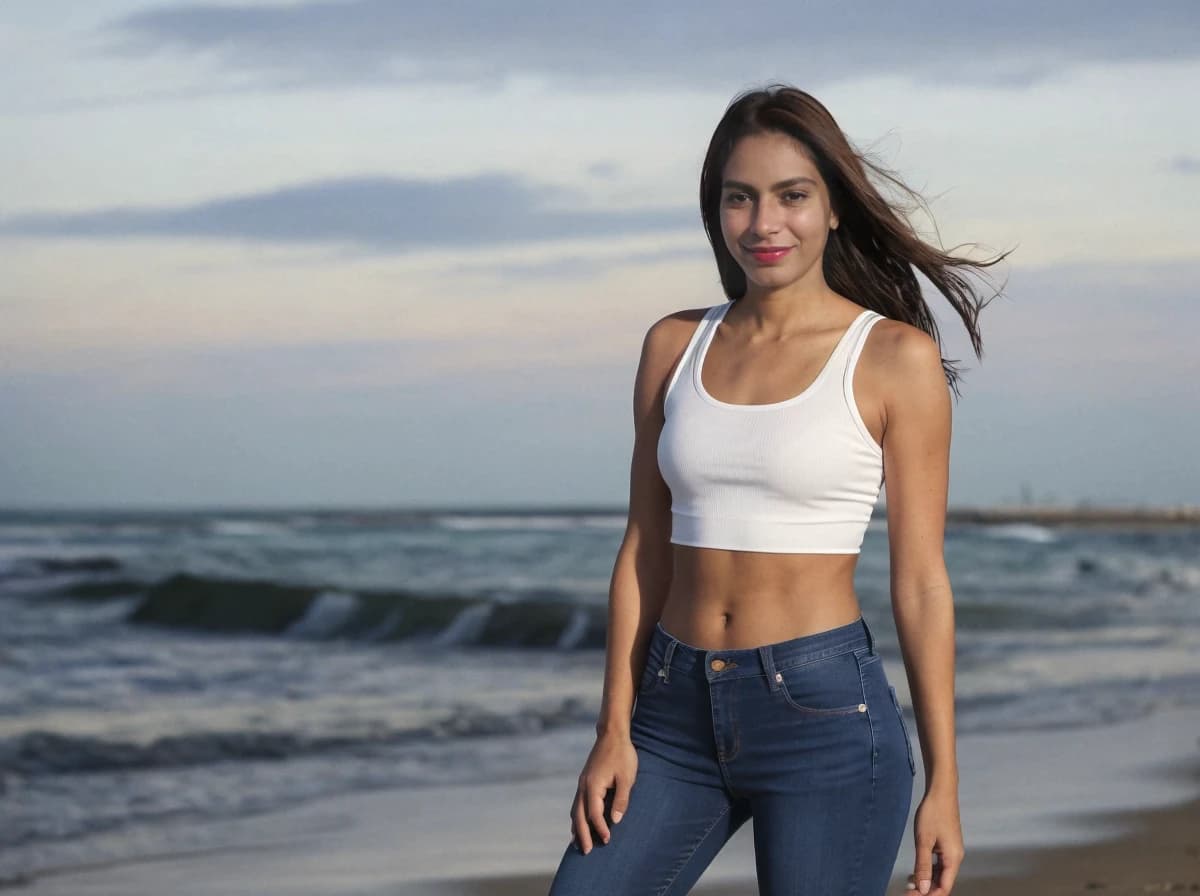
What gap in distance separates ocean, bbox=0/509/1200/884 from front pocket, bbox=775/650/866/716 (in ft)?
13.5

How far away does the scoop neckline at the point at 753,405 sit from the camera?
2531 mm

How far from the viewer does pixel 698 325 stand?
2773mm

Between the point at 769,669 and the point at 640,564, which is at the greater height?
the point at 640,564

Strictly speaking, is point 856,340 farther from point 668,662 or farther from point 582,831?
point 582,831

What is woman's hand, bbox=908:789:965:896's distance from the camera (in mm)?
2477

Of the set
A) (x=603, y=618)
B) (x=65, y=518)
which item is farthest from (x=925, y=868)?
(x=65, y=518)

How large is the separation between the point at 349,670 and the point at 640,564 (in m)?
9.64

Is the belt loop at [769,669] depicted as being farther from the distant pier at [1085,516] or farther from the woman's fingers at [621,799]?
the distant pier at [1085,516]

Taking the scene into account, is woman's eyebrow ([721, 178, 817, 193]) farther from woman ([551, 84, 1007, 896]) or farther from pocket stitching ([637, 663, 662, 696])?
pocket stitching ([637, 663, 662, 696])

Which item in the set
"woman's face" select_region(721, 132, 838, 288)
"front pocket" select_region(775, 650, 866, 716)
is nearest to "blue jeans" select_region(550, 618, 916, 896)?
"front pocket" select_region(775, 650, 866, 716)

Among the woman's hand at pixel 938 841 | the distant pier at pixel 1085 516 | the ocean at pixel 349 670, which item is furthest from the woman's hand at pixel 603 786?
the distant pier at pixel 1085 516

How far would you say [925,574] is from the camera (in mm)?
2508

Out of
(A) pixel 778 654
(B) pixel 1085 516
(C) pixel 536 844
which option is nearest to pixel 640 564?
(A) pixel 778 654

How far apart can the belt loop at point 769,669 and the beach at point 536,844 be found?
287 centimetres
